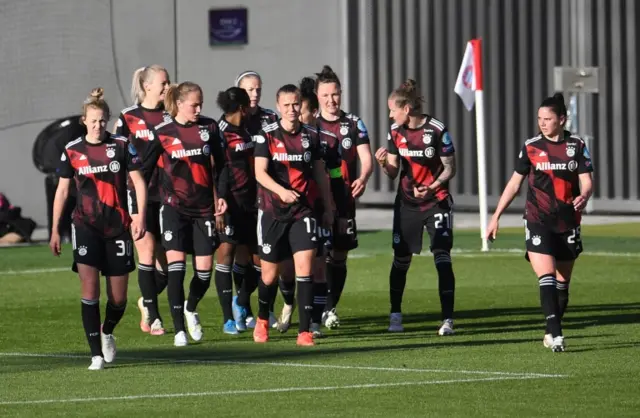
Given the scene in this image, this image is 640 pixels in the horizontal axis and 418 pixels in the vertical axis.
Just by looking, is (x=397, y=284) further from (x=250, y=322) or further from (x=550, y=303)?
(x=550, y=303)

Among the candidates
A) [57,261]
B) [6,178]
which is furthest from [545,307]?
[6,178]

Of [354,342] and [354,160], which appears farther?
[354,160]

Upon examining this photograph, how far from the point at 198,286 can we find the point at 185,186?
36.2 inches

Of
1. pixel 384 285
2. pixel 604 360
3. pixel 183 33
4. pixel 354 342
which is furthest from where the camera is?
pixel 183 33

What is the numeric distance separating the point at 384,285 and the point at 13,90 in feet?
42.3

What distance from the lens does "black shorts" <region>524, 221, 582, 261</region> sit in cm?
1281

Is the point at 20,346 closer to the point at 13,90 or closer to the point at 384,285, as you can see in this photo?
the point at 384,285

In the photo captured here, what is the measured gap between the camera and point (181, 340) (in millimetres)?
13734

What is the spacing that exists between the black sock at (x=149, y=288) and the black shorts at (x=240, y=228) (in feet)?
2.33

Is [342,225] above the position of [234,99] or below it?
below

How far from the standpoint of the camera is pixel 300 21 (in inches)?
1283

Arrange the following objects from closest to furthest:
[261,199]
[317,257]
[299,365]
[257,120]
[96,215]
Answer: [96,215]
[299,365]
[261,199]
[317,257]
[257,120]

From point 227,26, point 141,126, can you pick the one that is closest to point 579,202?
point 141,126

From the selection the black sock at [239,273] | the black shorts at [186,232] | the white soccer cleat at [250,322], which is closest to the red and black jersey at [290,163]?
the black shorts at [186,232]
